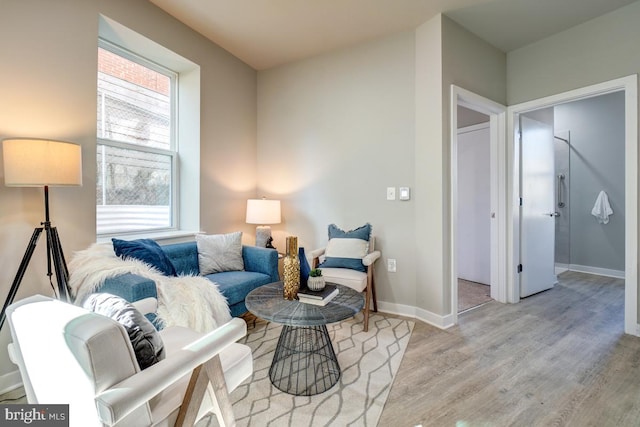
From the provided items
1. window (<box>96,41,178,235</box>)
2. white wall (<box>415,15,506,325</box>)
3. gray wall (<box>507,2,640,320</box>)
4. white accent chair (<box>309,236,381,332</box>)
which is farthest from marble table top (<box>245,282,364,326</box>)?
gray wall (<box>507,2,640,320</box>)

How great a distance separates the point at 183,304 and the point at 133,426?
3.87 ft

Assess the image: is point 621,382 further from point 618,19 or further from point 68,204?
point 68,204

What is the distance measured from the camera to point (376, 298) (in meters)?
2.98

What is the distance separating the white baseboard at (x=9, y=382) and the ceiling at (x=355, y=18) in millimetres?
2861

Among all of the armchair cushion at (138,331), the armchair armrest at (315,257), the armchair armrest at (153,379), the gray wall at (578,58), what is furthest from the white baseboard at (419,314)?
the armchair cushion at (138,331)

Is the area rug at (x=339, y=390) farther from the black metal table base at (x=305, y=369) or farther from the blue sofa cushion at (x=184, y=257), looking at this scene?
the blue sofa cushion at (x=184, y=257)

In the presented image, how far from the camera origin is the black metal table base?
1.74m

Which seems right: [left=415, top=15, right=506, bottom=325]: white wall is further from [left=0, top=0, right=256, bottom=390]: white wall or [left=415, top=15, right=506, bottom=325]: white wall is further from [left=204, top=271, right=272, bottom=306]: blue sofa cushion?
[left=0, top=0, right=256, bottom=390]: white wall

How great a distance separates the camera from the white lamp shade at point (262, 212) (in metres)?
3.28

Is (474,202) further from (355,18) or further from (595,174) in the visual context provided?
(355,18)

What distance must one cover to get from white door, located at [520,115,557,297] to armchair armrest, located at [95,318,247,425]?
3.39m

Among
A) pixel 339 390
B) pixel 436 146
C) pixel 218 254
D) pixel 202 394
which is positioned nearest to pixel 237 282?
pixel 218 254

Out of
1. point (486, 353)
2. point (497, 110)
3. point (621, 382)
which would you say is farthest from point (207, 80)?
point (621, 382)

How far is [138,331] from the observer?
0.97 m
